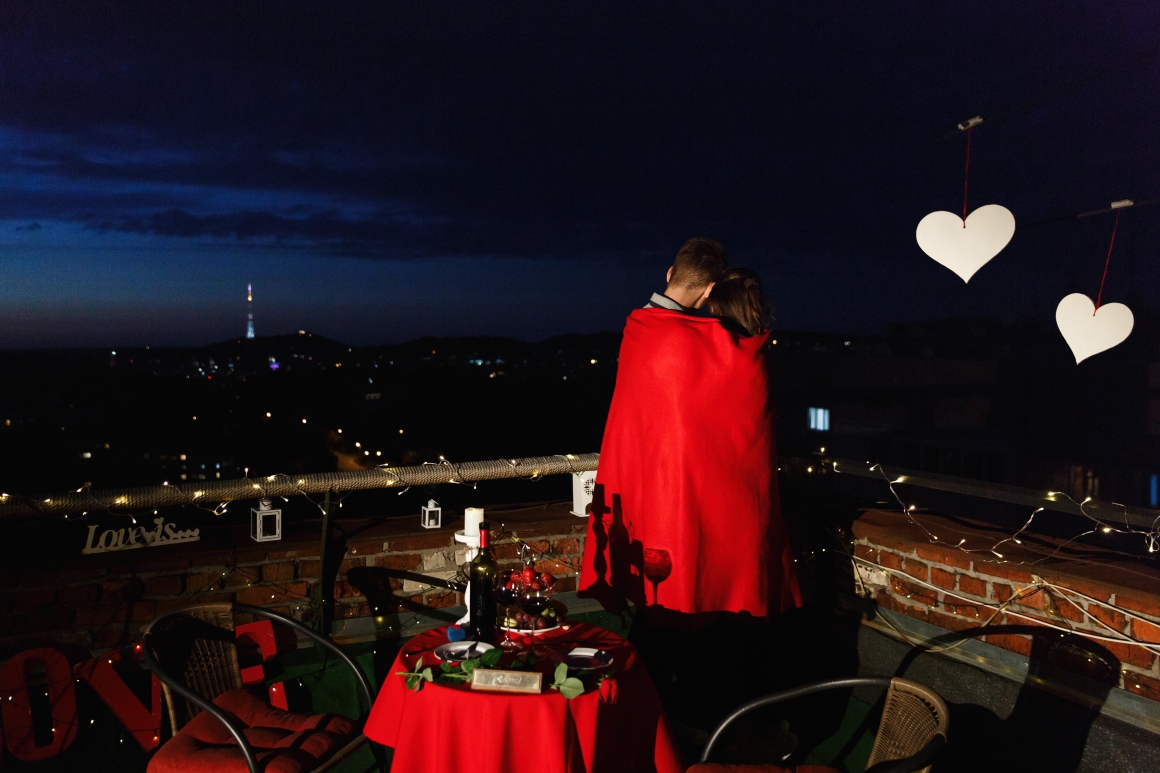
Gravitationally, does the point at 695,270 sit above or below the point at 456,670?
above

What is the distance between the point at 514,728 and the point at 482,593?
46 centimetres

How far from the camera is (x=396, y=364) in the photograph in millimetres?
18031

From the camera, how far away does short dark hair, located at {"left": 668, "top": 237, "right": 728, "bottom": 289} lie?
8.95 feet


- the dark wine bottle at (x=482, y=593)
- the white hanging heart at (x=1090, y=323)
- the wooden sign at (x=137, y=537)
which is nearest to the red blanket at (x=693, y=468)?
the dark wine bottle at (x=482, y=593)

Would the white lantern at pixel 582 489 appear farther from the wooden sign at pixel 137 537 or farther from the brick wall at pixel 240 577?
the wooden sign at pixel 137 537

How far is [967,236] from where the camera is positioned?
10.4 feet

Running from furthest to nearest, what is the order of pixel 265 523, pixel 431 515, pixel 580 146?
pixel 580 146
pixel 431 515
pixel 265 523

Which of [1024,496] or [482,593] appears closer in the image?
[482,593]

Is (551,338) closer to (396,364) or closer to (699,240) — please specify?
(396,364)

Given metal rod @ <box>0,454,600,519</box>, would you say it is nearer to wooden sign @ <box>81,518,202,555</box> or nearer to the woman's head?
wooden sign @ <box>81,518,202,555</box>

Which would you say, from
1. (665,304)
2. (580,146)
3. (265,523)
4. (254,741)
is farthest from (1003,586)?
(580,146)

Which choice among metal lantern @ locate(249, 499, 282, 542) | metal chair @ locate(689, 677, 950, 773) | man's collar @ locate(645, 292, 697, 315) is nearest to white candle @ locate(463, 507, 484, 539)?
metal chair @ locate(689, 677, 950, 773)

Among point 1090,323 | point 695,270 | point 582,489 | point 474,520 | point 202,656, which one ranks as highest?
point 695,270

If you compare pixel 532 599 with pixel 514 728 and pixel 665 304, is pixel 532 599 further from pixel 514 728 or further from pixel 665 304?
pixel 665 304
